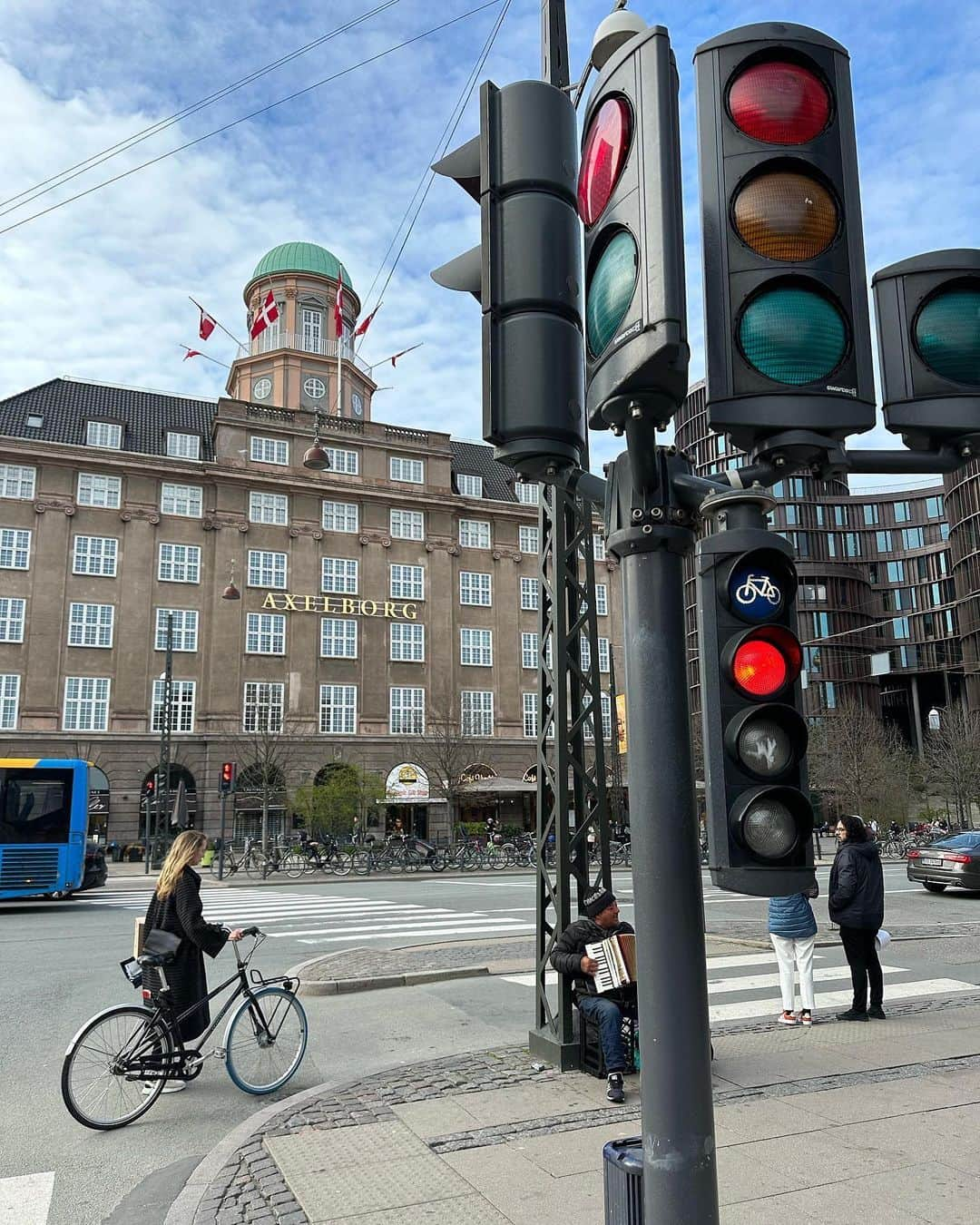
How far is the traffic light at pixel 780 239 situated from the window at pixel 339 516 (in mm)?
50917

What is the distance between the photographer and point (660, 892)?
2715 millimetres

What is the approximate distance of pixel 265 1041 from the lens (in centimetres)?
760

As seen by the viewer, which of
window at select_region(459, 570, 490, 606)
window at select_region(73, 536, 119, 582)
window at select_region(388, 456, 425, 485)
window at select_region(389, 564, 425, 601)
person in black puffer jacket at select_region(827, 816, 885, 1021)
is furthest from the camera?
window at select_region(459, 570, 490, 606)

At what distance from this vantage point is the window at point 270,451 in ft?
168

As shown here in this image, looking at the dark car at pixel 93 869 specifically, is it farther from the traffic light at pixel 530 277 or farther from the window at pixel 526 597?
the window at pixel 526 597

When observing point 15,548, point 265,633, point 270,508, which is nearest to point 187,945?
point 265,633

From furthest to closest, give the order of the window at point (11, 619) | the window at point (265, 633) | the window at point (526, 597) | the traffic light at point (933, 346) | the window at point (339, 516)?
the window at point (526, 597), the window at point (339, 516), the window at point (265, 633), the window at point (11, 619), the traffic light at point (933, 346)

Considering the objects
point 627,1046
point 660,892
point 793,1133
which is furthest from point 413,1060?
point 660,892

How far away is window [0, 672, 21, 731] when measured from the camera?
44.5m

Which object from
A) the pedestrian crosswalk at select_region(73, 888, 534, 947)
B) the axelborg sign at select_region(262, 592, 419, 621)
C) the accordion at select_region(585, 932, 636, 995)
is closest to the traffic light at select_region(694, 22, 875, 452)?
the accordion at select_region(585, 932, 636, 995)

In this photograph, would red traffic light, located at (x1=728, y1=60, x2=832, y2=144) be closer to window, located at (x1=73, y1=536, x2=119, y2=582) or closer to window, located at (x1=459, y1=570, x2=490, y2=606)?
window, located at (x1=73, y1=536, x2=119, y2=582)

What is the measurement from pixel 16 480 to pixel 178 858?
44.3 meters

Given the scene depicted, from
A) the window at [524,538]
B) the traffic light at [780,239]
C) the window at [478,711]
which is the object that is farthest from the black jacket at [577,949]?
the window at [524,538]

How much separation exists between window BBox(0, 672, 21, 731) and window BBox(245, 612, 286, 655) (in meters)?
10.3
